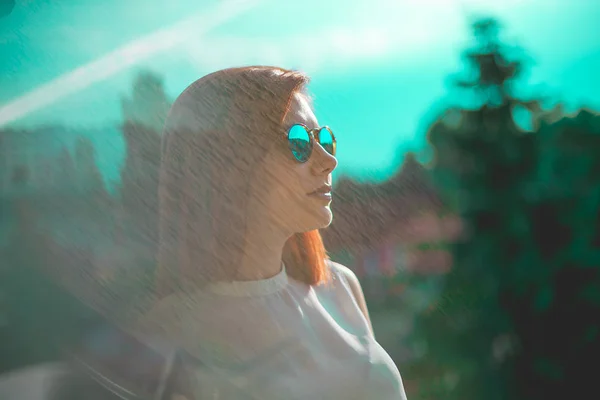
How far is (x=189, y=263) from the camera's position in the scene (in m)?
0.84

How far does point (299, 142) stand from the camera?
0.87m

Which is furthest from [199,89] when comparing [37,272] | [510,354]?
[510,354]

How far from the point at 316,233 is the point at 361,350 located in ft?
0.79

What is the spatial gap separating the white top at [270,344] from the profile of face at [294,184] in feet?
0.37

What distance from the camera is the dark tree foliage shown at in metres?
1.90

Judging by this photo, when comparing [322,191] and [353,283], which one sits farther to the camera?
[353,283]

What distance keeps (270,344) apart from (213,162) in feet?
1.00

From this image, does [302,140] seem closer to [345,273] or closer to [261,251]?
[261,251]

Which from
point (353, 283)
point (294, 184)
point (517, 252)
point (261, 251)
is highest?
point (294, 184)

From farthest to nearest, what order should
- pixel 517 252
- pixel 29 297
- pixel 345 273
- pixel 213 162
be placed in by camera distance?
pixel 517 252, pixel 345 273, pixel 213 162, pixel 29 297

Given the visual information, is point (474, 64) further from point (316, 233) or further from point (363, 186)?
point (316, 233)

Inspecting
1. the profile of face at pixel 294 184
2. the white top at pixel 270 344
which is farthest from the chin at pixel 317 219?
the white top at pixel 270 344

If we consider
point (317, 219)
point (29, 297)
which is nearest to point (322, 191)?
point (317, 219)

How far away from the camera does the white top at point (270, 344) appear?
836 mm
